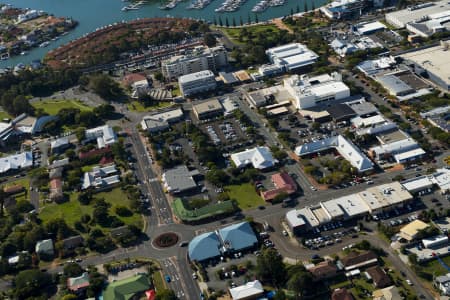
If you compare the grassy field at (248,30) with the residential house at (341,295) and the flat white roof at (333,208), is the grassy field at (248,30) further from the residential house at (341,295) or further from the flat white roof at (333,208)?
the residential house at (341,295)

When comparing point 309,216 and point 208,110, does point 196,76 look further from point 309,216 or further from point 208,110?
point 309,216

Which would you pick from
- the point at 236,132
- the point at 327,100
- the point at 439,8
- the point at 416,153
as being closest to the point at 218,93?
the point at 236,132

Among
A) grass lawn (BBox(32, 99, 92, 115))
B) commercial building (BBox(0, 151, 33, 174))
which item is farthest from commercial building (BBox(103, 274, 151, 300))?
grass lawn (BBox(32, 99, 92, 115))

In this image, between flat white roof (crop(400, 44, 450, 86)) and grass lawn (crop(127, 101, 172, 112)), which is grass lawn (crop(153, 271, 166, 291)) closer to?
grass lawn (crop(127, 101, 172, 112))

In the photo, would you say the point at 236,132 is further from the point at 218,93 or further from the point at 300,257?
the point at 300,257

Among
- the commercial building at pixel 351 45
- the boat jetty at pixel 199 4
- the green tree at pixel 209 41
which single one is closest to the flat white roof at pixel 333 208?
the commercial building at pixel 351 45

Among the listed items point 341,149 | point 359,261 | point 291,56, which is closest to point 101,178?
point 341,149
